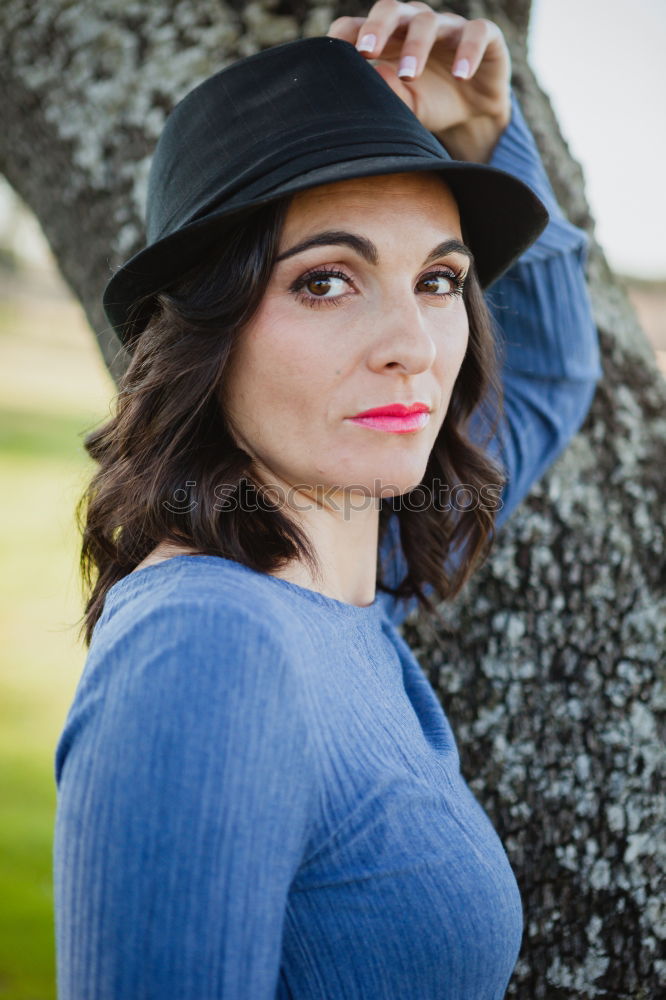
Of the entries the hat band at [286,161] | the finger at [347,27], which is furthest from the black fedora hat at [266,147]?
the finger at [347,27]

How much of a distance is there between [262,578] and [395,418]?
15.9 inches

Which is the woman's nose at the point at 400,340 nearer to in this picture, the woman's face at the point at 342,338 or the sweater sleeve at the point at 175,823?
the woman's face at the point at 342,338

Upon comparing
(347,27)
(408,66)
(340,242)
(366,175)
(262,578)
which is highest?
(347,27)

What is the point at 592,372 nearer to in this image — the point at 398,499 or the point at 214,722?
the point at 398,499

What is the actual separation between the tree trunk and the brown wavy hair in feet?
2.00

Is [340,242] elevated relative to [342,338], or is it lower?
elevated

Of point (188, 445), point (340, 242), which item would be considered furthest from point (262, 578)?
point (340, 242)

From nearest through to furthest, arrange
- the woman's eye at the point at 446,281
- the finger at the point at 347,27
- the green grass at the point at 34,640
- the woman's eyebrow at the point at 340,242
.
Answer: the woman's eyebrow at the point at 340,242 → the woman's eye at the point at 446,281 → the finger at the point at 347,27 → the green grass at the point at 34,640

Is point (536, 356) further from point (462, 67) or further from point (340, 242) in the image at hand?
point (340, 242)

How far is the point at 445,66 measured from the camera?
6.97 ft

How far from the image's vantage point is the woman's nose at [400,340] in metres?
1.54

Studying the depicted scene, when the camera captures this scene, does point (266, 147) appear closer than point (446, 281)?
Yes

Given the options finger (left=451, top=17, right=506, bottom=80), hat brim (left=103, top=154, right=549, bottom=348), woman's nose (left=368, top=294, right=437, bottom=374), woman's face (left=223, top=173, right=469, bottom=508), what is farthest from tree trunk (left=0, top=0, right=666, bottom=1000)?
woman's nose (left=368, top=294, right=437, bottom=374)

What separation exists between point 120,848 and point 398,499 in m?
1.30
